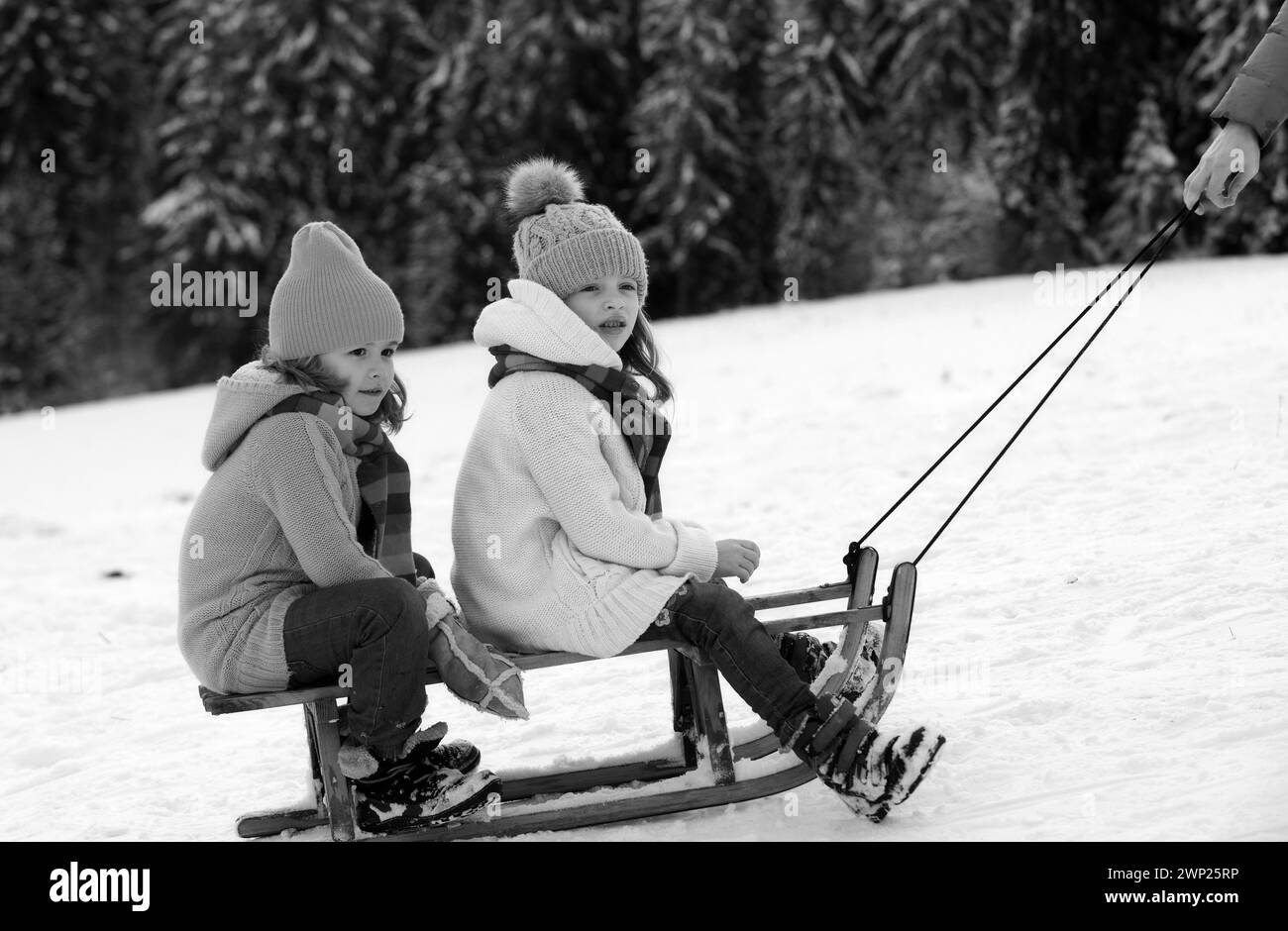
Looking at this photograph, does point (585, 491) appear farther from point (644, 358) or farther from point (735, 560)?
point (644, 358)

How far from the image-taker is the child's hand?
130 inches

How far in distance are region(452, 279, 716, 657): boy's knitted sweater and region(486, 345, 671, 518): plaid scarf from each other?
27mm

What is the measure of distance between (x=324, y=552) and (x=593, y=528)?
609 millimetres

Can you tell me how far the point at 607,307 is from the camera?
3434mm

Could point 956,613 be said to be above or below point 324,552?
below

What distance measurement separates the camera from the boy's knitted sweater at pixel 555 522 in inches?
123

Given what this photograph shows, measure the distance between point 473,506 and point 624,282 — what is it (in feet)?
2.27

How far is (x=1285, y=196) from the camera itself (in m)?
17.4

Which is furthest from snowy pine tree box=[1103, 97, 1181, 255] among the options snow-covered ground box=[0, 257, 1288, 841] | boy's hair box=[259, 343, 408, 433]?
boy's hair box=[259, 343, 408, 433]

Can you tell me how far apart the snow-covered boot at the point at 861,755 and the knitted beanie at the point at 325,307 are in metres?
→ 1.35

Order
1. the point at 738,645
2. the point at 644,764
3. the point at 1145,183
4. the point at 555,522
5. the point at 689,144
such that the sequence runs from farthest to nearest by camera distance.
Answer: the point at 689,144 → the point at 1145,183 → the point at 644,764 → the point at 555,522 → the point at 738,645

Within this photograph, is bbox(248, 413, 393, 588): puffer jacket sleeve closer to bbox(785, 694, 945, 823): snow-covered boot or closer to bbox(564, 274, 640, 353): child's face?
bbox(564, 274, 640, 353): child's face

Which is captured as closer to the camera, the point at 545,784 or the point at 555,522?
the point at 555,522

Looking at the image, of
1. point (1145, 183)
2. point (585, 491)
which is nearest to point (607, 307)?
point (585, 491)
